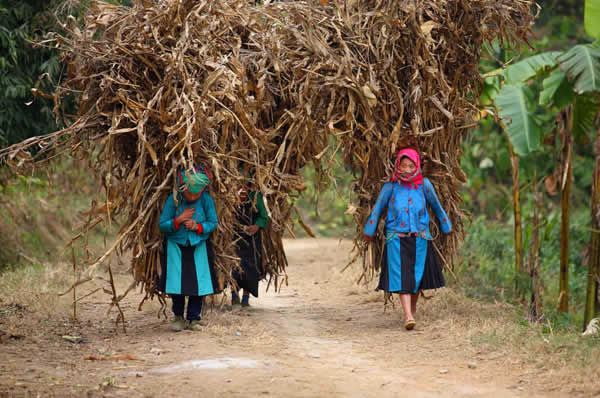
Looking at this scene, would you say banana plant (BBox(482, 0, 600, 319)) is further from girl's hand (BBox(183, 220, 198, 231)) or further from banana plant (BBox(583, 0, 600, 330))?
girl's hand (BBox(183, 220, 198, 231))

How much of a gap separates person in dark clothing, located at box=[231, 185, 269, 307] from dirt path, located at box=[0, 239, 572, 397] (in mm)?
354

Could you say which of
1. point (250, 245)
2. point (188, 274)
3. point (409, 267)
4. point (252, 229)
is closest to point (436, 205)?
point (409, 267)

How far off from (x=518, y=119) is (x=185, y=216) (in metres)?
4.64

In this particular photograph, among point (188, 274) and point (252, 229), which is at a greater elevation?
point (252, 229)

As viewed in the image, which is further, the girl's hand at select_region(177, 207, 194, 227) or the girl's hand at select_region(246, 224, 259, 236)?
the girl's hand at select_region(246, 224, 259, 236)

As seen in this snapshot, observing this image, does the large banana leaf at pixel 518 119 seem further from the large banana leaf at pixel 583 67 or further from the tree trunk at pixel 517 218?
the large banana leaf at pixel 583 67

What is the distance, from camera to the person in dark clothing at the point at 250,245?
720cm

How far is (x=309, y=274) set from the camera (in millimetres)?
10773

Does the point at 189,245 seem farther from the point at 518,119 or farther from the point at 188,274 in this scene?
the point at 518,119

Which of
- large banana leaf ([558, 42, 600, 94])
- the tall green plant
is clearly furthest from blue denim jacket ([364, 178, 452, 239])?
the tall green plant

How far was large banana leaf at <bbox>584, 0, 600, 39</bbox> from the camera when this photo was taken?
7965 mm

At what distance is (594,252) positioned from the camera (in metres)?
8.39

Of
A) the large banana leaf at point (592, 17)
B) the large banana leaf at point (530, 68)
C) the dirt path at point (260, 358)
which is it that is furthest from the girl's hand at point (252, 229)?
the large banana leaf at point (592, 17)

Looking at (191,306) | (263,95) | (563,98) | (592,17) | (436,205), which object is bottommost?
(191,306)
